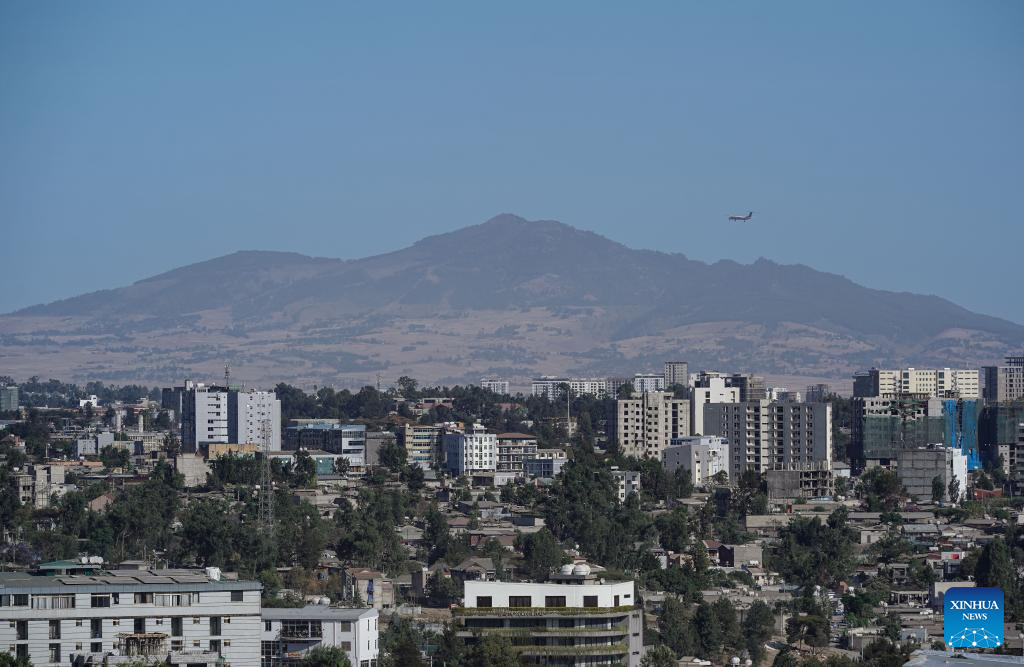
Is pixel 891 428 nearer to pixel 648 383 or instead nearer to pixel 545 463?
pixel 545 463

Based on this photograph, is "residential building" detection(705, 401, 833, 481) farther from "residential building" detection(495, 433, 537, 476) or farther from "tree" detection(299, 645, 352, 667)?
"tree" detection(299, 645, 352, 667)

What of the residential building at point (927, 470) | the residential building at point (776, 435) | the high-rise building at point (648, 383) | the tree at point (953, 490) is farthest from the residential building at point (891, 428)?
the high-rise building at point (648, 383)

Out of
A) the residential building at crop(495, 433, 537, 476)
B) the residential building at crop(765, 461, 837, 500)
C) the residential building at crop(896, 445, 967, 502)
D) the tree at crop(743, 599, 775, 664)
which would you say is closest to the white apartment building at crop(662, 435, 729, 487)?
the residential building at crop(495, 433, 537, 476)

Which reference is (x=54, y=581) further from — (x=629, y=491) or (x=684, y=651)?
(x=629, y=491)

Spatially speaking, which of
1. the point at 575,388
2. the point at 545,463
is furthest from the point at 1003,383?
the point at 545,463

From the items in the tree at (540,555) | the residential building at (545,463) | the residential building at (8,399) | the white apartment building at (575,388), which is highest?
the white apartment building at (575,388)

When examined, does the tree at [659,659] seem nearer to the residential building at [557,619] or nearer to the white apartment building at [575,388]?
the residential building at [557,619]
